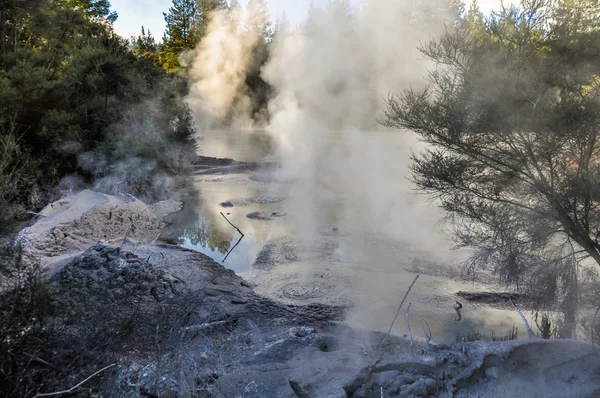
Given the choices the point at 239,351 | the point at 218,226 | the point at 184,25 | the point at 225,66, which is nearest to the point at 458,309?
the point at 239,351

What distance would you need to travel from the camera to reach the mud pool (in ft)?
18.7

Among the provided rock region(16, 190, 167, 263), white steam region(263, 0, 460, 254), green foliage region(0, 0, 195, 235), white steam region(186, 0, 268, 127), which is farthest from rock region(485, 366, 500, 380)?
white steam region(186, 0, 268, 127)

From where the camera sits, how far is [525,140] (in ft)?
18.5

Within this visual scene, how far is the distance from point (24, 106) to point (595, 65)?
1255 cm

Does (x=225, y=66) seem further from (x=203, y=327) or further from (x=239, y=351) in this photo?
(x=239, y=351)

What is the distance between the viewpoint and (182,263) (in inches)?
277

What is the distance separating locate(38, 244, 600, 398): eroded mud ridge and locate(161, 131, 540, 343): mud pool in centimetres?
92

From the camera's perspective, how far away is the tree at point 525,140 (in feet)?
17.5

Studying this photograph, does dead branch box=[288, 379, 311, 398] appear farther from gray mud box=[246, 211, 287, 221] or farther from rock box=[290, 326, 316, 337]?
gray mud box=[246, 211, 287, 221]

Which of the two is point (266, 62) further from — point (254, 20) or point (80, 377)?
point (80, 377)

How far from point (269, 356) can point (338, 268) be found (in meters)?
3.26

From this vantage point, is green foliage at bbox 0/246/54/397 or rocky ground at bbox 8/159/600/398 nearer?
green foliage at bbox 0/246/54/397

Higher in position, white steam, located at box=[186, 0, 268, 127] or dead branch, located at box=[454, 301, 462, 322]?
white steam, located at box=[186, 0, 268, 127]

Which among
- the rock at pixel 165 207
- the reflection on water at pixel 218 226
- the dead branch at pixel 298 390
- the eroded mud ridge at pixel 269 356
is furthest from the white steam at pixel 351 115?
the dead branch at pixel 298 390
